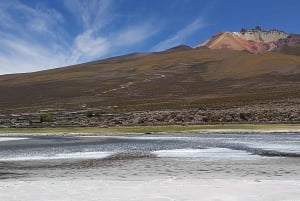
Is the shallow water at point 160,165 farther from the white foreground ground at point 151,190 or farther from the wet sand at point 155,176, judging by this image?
the white foreground ground at point 151,190

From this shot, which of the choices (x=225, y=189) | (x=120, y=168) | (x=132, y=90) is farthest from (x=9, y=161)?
(x=132, y=90)

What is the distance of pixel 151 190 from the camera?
48.5ft

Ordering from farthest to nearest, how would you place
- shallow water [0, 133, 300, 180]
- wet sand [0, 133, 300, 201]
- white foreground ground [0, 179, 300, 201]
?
shallow water [0, 133, 300, 180]
wet sand [0, 133, 300, 201]
white foreground ground [0, 179, 300, 201]

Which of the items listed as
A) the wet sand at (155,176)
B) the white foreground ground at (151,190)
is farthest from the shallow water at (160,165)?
the white foreground ground at (151,190)

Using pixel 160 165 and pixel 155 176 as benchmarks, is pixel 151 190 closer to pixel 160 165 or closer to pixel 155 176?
pixel 155 176

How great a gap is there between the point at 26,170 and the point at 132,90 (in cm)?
17243

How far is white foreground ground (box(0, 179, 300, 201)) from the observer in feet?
44.5

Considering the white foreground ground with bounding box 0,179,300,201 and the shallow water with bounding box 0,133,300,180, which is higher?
the shallow water with bounding box 0,133,300,180

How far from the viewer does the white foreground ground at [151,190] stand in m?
13.6

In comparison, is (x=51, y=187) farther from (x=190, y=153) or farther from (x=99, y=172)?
(x=190, y=153)

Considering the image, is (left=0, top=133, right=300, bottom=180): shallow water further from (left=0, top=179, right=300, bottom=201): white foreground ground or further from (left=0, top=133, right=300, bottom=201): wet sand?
(left=0, top=179, right=300, bottom=201): white foreground ground

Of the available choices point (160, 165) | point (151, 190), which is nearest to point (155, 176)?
point (151, 190)

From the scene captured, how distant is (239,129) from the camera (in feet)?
175

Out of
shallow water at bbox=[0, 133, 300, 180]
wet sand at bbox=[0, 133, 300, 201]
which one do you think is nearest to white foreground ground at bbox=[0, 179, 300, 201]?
wet sand at bbox=[0, 133, 300, 201]
